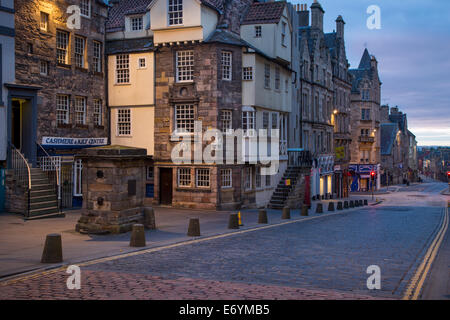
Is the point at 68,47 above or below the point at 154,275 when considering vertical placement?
above

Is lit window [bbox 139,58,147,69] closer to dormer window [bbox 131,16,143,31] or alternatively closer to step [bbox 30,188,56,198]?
dormer window [bbox 131,16,143,31]

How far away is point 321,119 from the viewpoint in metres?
48.8

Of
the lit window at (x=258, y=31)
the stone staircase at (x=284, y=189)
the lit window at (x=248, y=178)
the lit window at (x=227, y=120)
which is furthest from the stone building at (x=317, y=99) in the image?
the lit window at (x=227, y=120)

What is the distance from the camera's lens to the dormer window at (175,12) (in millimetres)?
27812

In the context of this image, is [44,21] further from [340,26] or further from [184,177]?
[340,26]

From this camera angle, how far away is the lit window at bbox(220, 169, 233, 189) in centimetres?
2808

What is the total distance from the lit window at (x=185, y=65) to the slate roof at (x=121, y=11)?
14.4 ft

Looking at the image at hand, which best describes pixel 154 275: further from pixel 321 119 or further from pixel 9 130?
pixel 321 119

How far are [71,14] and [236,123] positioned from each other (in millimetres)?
11315

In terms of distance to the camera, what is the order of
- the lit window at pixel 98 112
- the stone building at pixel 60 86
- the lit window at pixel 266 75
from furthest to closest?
the lit window at pixel 266 75, the lit window at pixel 98 112, the stone building at pixel 60 86

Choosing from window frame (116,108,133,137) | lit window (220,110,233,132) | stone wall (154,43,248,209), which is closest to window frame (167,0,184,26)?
stone wall (154,43,248,209)

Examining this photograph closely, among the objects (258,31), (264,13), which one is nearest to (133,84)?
(258,31)

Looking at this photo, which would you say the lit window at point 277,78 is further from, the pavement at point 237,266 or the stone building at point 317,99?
the pavement at point 237,266
